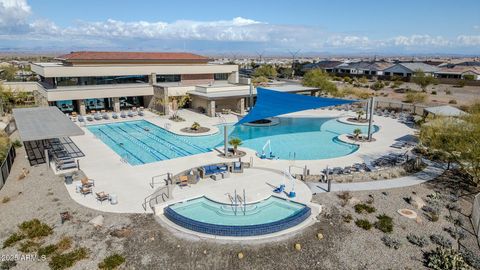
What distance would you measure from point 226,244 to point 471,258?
8.90m

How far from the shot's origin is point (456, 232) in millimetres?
13484

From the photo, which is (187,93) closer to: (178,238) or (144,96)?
(144,96)

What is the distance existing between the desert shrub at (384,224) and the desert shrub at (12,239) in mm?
14633

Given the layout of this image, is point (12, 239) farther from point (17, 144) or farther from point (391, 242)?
point (17, 144)

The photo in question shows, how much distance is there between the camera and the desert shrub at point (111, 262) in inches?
440

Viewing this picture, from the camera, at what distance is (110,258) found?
1155 cm

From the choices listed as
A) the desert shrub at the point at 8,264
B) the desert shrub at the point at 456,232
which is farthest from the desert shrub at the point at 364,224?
the desert shrub at the point at 8,264

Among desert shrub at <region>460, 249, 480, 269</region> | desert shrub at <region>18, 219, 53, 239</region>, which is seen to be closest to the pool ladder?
desert shrub at <region>18, 219, 53, 239</region>

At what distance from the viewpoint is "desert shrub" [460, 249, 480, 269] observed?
37.5ft

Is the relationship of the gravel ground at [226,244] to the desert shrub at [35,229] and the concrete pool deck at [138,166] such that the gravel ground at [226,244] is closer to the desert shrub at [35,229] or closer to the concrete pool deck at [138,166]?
the desert shrub at [35,229]

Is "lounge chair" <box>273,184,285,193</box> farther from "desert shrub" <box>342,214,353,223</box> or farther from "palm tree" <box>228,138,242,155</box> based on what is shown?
"palm tree" <box>228,138,242,155</box>

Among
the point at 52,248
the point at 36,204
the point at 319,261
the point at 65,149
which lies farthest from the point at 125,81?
the point at 319,261

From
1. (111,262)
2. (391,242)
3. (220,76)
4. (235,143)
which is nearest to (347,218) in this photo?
(391,242)

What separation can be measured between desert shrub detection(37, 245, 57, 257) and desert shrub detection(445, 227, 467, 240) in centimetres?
1575
